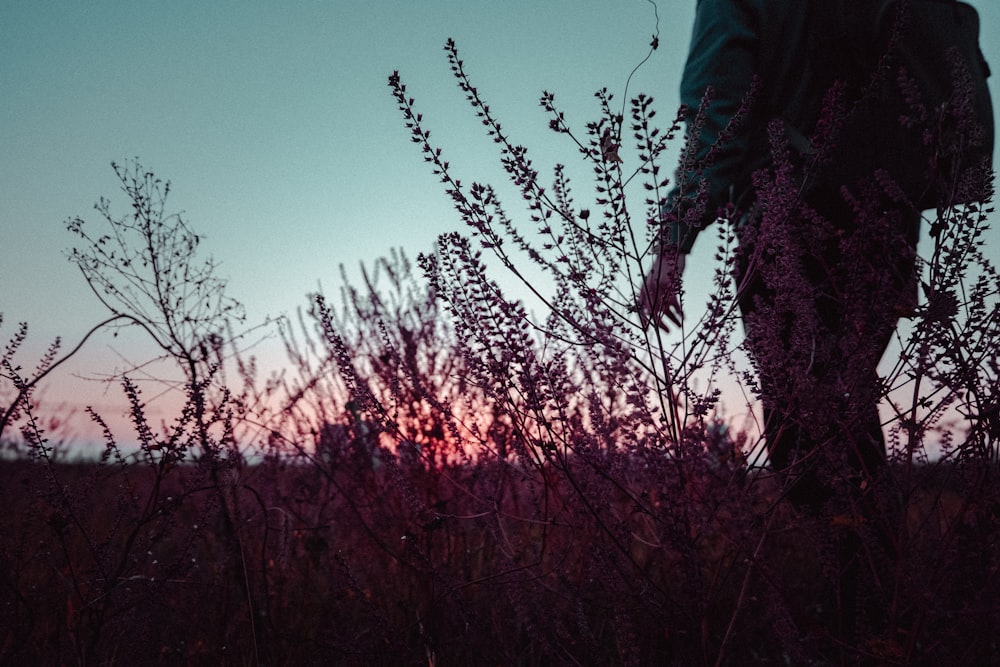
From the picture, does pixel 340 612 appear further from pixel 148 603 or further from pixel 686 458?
pixel 686 458

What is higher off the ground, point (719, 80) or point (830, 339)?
point (719, 80)

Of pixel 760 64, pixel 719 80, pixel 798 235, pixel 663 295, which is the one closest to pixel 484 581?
pixel 663 295

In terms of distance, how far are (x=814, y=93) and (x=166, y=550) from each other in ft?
15.1

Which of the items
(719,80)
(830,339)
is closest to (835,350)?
(830,339)

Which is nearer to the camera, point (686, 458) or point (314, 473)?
point (686, 458)

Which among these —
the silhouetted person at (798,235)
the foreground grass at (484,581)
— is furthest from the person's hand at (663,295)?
the foreground grass at (484,581)

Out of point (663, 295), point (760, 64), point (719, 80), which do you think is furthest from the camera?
point (760, 64)

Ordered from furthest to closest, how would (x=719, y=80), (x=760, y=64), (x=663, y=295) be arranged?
1. (x=760, y=64)
2. (x=719, y=80)
3. (x=663, y=295)

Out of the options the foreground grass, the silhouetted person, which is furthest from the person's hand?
the foreground grass

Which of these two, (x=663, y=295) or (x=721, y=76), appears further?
(x=721, y=76)

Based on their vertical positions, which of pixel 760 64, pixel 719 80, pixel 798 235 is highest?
pixel 760 64

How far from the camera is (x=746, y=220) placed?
93.0 inches

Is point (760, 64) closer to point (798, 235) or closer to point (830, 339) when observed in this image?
point (798, 235)

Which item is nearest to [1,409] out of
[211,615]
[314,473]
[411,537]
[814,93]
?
[211,615]
